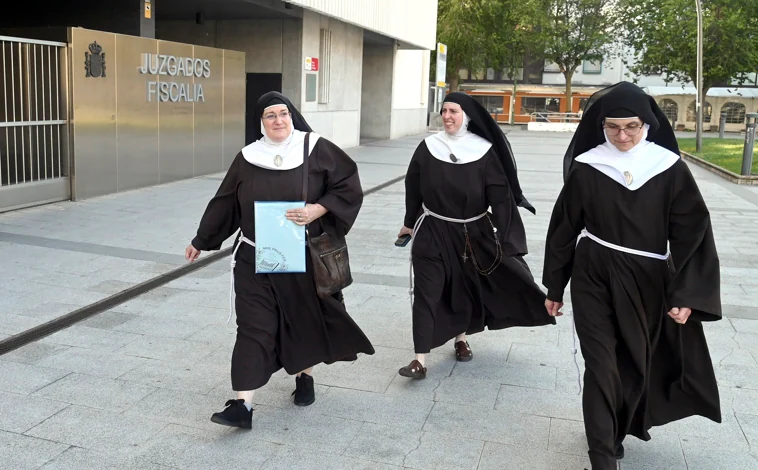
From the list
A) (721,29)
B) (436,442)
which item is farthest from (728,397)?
(721,29)

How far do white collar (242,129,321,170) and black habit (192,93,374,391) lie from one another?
0.11 feet

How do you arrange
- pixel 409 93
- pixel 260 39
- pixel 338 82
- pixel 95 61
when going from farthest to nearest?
pixel 409 93
pixel 338 82
pixel 260 39
pixel 95 61

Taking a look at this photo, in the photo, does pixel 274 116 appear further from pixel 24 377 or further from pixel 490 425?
pixel 24 377

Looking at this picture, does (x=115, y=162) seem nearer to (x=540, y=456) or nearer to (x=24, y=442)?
(x=24, y=442)

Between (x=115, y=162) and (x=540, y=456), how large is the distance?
9.56 meters

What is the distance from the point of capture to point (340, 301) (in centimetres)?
433

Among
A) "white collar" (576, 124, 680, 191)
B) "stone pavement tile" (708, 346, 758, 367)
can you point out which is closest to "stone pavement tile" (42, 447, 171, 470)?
"white collar" (576, 124, 680, 191)

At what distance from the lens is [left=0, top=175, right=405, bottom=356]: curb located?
5207 millimetres

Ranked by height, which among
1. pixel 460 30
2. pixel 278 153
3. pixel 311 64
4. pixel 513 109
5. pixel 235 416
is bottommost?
pixel 235 416

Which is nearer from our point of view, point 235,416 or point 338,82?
point 235,416

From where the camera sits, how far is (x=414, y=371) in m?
4.71

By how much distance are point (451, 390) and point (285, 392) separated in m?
0.97

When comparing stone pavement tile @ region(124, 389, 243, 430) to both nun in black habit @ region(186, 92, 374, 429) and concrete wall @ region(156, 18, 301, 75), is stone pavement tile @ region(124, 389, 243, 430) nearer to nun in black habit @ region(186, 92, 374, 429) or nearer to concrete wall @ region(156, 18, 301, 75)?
nun in black habit @ region(186, 92, 374, 429)

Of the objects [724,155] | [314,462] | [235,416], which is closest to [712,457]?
[314,462]
